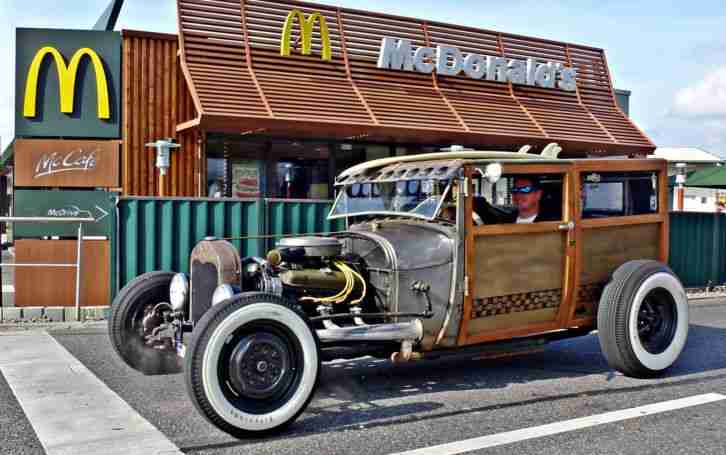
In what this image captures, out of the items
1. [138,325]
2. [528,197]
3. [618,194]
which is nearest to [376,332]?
[528,197]

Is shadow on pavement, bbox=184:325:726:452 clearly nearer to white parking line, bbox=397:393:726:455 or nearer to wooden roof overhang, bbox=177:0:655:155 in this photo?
white parking line, bbox=397:393:726:455

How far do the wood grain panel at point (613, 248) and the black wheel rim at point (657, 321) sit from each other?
1.29 ft

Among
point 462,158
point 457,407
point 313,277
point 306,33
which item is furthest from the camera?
point 306,33

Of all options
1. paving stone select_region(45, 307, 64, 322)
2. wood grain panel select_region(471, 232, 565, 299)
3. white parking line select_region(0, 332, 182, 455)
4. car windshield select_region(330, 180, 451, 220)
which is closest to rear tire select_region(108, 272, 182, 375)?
white parking line select_region(0, 332, 182, 455)

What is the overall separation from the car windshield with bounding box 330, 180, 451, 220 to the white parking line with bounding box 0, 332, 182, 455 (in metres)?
2.60

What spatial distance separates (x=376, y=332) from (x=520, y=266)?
54.4 inches

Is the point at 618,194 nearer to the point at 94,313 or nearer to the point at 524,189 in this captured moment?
the point at 524,189

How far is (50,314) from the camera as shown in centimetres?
998

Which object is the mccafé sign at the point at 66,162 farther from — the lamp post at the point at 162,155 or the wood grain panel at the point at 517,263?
the wood grain panel at the point at 517,263

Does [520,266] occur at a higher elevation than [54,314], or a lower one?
higher

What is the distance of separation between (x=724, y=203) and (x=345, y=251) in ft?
84.3

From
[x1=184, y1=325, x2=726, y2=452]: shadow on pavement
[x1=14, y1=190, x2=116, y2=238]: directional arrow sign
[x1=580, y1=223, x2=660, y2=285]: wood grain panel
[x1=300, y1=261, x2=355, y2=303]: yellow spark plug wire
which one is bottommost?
[x1=184, y1=325, x2=726, y2=452]: shadow on pavement

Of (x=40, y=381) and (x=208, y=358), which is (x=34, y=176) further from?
(x=208, y=358)

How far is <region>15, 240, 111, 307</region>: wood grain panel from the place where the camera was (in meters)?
10.8
